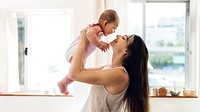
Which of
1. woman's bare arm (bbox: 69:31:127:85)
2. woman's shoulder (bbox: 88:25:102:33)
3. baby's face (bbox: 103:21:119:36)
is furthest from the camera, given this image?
baby's face (bbox: 103:21:119:36)

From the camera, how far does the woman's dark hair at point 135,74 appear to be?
5.47 ft

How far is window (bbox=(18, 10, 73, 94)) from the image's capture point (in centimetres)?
350

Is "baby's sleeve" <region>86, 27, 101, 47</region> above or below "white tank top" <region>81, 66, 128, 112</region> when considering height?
above

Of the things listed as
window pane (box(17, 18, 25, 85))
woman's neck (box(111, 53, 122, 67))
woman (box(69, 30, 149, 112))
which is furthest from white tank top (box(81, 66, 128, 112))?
window pane (box(17, 18, 25, 85))

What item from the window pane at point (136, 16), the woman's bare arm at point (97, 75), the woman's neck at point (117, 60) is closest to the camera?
the woman's bare arm at point (97, 75)

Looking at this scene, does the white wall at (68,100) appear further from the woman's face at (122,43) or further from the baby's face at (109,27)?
the woman's face at (122,43)

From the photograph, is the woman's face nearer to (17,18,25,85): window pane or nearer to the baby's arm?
the baby's arm

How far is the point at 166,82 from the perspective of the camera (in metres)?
3.53

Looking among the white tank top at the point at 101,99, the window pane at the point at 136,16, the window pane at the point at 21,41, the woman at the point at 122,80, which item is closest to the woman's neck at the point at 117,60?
the woman at the point at 122,80

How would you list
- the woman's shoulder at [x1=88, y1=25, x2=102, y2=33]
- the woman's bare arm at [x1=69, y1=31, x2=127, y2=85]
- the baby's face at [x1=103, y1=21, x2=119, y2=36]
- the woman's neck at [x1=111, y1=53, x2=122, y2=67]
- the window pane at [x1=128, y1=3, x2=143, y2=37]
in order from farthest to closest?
the window pane at [x1=128, y1=3, x2=143, y2=37] < the baby's face at [x1=103, y1=21, x2=119, y2=36] < the woman's shoulder at [x1=88, y1=25, x2=102, y2=33] < the woman's neck at [x1=111, y1=53, x2=122, y2=67] < the woman's bare arm at [x1=69, y1=31, x2=127, y2=85]

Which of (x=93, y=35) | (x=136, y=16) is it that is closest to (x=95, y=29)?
(x=93, y=35)

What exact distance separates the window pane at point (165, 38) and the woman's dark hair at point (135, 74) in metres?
1.86

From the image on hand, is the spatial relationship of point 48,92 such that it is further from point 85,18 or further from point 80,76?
point 80,76

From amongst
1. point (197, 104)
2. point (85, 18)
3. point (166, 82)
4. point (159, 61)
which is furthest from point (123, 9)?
point (197, 104)
